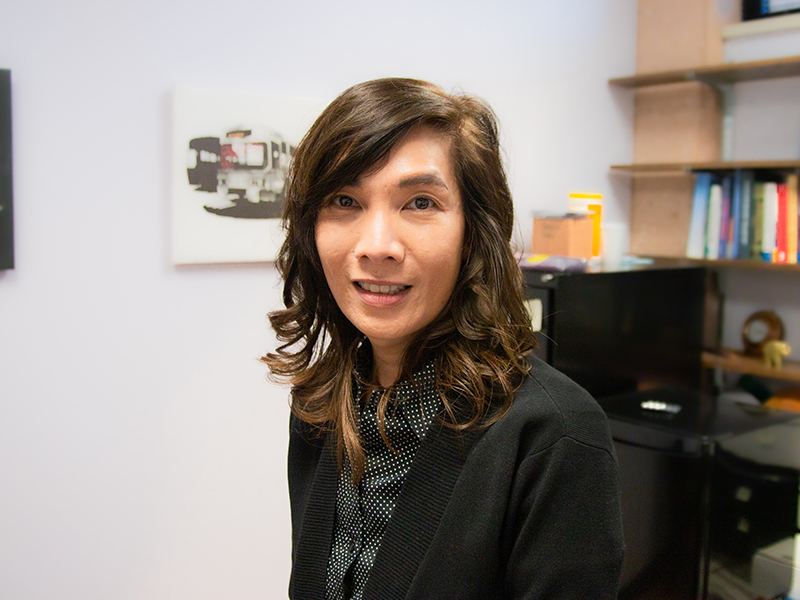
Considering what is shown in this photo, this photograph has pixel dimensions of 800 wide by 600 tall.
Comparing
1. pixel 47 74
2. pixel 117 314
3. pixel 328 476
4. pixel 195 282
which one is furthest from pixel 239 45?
pixel 328 476

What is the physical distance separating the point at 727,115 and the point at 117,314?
270 cm

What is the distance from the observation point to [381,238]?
0.93m

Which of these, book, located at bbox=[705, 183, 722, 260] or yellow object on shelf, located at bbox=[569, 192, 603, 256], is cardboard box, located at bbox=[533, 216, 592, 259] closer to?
yellow object on shelf, located at bbox=[569, 192, 603, 256]

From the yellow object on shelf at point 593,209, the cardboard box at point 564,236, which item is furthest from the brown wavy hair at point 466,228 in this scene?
the yellow object on shelf at point 593,209

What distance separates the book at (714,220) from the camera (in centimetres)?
297

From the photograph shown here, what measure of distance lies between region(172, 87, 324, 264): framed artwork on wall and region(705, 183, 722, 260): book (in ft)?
5.67

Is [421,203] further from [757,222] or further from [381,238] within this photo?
[757,222]

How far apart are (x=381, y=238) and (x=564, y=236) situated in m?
1.57

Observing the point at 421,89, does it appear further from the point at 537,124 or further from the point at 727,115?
the point at 727,115

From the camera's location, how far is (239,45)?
212 centimetres

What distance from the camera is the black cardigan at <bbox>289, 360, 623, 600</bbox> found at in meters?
0.86

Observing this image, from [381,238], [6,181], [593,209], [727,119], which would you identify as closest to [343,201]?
[381,238]

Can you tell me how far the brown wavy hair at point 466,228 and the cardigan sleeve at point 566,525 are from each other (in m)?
0.10

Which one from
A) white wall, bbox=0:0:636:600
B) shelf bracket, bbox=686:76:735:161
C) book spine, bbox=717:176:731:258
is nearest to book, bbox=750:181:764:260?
book spine, bbox=717:176:731:258
